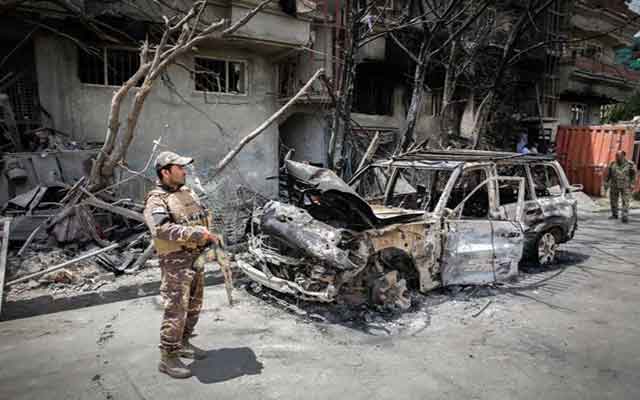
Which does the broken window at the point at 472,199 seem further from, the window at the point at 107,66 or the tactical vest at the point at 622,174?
the window at the point at 107,66

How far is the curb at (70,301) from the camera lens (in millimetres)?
4836

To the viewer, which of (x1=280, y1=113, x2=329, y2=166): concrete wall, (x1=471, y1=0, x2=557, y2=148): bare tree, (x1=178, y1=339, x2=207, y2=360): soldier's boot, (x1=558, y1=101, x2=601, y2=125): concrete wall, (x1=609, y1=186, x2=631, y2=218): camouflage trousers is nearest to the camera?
(x1=178, y1=339, x2=207, y2=360): soldier's boot

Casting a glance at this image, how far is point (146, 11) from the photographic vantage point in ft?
30.5

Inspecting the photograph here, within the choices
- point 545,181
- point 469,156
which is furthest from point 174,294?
point 545,181

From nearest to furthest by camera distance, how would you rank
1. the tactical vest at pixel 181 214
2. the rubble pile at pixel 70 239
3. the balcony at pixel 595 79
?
the tactical vest at pixel 181 214 < the rubble pile at pixel 70 239 < the balcony at pixel 595 79

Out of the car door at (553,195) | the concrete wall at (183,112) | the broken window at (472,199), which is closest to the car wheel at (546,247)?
the car door at (553,195)

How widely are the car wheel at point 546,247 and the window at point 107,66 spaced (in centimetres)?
936

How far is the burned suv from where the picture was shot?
4.41 metres

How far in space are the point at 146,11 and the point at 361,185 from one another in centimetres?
657

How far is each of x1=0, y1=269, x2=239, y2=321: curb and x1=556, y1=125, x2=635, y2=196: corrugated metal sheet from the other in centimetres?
1521

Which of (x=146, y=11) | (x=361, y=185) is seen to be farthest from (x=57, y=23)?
(x=361, y=185)

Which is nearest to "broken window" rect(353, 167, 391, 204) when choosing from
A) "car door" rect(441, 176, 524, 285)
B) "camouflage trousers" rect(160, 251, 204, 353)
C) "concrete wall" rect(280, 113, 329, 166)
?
"car door" rect(441, 176, 524, 285)

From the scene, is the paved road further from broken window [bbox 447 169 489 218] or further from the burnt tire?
broken window [bbox 447 169 489 218]

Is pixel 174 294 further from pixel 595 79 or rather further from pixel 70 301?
pixel 595 79
